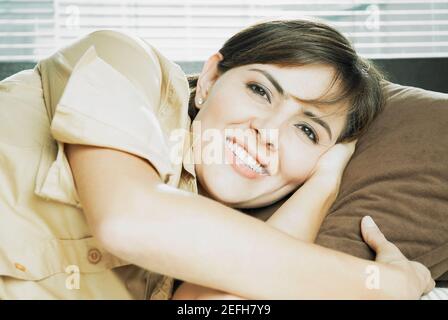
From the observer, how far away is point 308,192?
1.18m

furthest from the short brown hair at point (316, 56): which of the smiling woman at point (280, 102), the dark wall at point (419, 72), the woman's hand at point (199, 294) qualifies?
the dark wall at point (419, 72)

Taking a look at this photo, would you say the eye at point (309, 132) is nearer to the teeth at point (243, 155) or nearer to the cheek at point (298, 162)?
the cheek at point (298, 162)

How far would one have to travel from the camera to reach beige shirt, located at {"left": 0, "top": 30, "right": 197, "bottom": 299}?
83cm

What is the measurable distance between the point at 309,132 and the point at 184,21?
1.61 meters

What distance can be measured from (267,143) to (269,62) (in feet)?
0.65

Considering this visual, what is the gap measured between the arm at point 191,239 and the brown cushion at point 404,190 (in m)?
0.25

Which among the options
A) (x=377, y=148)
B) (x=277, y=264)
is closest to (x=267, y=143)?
(x=377, y=148)

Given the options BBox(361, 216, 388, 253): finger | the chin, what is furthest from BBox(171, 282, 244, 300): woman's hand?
BBox(361, 216, 388, 253): finger

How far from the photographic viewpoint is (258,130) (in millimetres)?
1102

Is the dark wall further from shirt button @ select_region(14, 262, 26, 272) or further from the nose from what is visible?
shirt button @ select_region(14, 262, 26, 272)

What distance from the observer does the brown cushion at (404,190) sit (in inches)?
41.9

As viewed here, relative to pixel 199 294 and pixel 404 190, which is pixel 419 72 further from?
pixel 199 294
